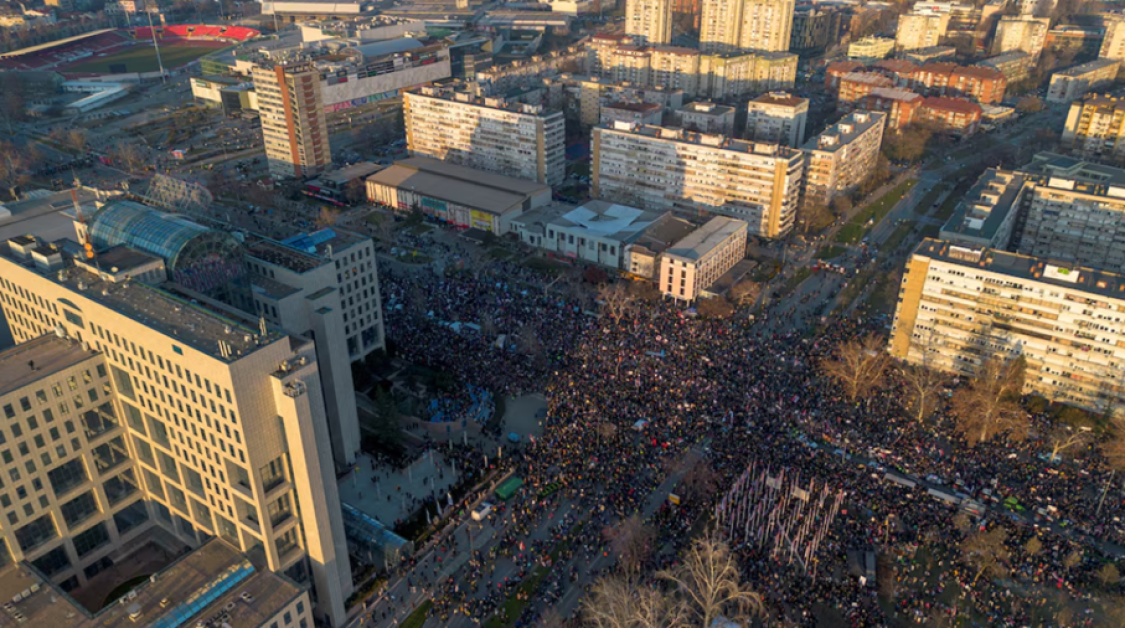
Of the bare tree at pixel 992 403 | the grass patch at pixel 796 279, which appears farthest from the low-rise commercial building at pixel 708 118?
the bare tree at pixel 992 403

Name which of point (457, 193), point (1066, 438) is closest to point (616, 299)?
point (457, 193)

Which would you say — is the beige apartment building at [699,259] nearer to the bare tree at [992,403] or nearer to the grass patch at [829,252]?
the grass patch at [829,252]

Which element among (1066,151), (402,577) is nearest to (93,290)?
(402,577)

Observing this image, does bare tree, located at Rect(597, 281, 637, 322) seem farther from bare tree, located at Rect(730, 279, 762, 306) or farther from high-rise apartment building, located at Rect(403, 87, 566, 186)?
high-rise apartment building, located at Rect(403, 87, 566, 186)

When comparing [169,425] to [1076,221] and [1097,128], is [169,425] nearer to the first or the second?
[1076,221]

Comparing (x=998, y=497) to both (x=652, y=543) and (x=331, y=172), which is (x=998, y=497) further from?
(x=331, y=172)

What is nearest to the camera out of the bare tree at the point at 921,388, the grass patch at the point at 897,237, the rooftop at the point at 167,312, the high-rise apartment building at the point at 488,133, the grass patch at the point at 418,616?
the rooftop at the point at 167,312

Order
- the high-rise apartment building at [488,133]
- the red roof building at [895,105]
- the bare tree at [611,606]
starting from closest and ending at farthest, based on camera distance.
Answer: the bare tree at [611,606] < the high-rise apartment building at [488,133] < the red roof building at [895,105]
